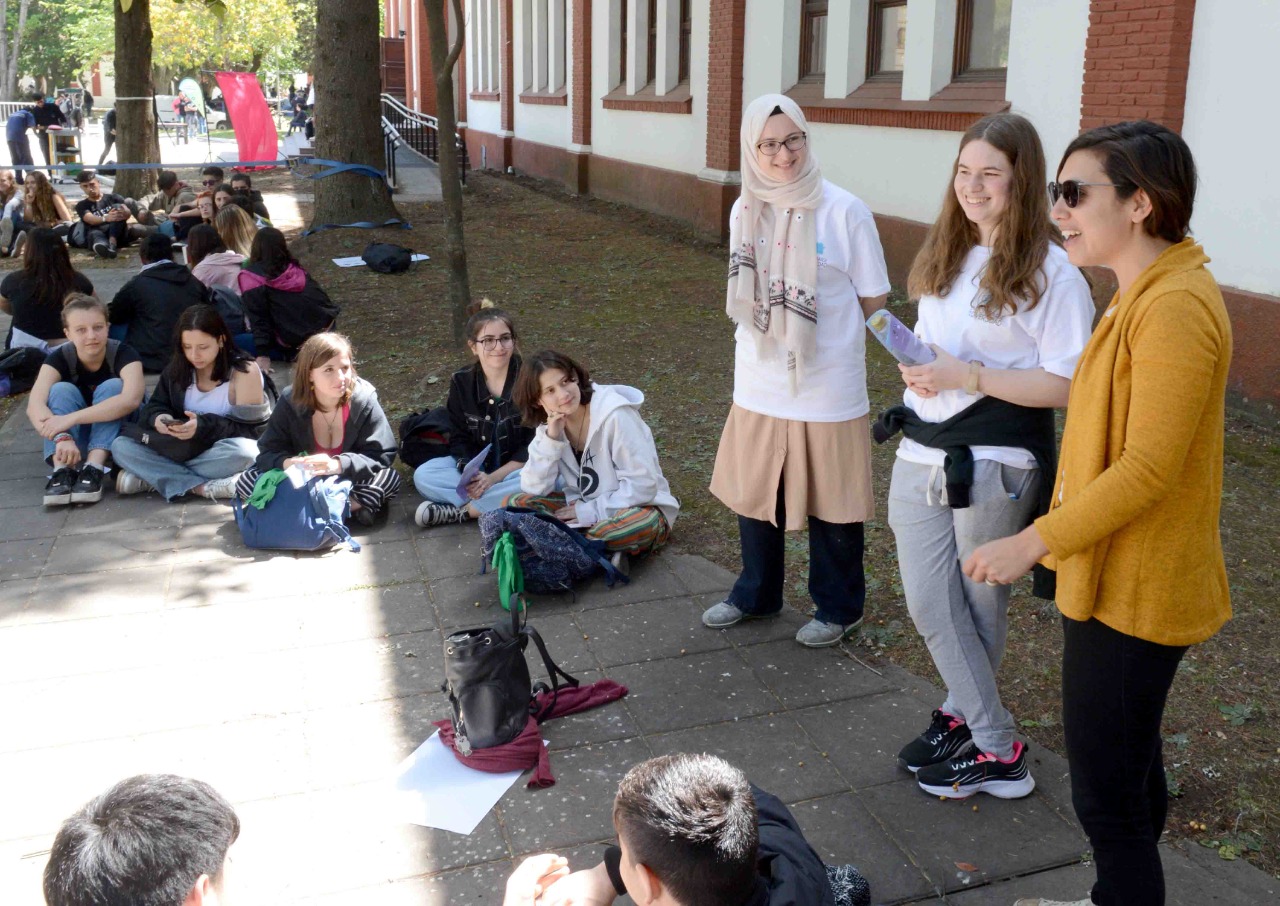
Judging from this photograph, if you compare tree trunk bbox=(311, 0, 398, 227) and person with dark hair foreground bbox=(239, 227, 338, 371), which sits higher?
tree trunk bbox=(311, 0, 398, 227)

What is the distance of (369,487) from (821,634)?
2496mm

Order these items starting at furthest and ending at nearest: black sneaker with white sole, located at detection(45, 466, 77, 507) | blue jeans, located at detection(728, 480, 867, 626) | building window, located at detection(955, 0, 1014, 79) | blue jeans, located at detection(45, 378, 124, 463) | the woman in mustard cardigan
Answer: building window, located at detection(955, 0, 1014, 79)
blue jeans, located at detection(45, 378, 124, 463)
black sneaker with white sole, located at detection(45, 466, 77, 507)
blue jeans, located at detection(728, 480, 867, 626)
the woman in mustard cardigan

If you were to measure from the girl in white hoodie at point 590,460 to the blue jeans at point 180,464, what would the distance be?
1810 mm

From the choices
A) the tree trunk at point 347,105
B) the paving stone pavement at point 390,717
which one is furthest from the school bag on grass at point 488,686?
the tree trunk at point 347,105

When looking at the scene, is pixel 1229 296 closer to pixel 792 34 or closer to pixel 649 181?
pixel 792 34

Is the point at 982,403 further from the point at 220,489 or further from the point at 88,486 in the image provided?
the point at 88,486

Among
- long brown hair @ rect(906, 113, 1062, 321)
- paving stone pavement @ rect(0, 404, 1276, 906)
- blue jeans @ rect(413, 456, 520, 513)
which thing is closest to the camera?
long brown hair @ rect(906, 113, 1062, 321)

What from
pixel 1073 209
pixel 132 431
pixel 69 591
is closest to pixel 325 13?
pixel 132 431

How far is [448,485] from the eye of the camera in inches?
235

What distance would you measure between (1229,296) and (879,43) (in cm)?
558

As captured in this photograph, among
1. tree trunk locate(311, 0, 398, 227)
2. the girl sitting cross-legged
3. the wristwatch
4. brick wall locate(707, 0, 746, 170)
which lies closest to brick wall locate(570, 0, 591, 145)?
brick wall locate(707, 0, 746, 170)

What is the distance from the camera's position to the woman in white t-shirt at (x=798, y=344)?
3.85 meters

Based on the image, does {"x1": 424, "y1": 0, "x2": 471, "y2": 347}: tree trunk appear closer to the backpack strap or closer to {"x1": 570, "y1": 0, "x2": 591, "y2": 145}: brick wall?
the backpack strap

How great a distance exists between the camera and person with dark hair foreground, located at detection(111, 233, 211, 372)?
8.14m
